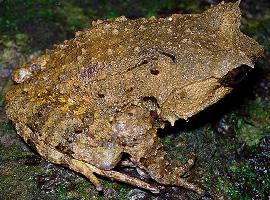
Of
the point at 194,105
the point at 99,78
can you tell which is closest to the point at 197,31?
the point at 194,105

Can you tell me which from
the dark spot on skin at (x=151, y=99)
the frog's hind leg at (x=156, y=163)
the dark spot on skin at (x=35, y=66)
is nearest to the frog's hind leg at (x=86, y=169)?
the frog's hind leg at (x=156, y=163)

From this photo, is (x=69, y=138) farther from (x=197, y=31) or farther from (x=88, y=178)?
(x=197, y=31)

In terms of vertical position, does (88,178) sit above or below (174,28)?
below

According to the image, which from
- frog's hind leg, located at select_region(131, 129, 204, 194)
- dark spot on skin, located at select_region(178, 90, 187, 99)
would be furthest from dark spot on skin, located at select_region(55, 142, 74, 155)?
dark spot on skin, located at select_region(178, 90, 187, 99)

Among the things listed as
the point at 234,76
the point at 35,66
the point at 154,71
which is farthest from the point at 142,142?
the point at 35,66

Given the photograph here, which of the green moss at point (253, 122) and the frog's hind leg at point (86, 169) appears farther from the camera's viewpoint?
the green moss at point (253, 122)

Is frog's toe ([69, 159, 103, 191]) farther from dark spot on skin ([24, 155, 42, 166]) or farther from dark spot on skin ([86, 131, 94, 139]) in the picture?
dark spot on skin ([24, 155, 42, 166])

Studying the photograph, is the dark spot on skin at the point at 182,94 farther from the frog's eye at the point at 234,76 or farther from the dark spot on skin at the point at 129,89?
the dark spot on skin at the point at 129,89
